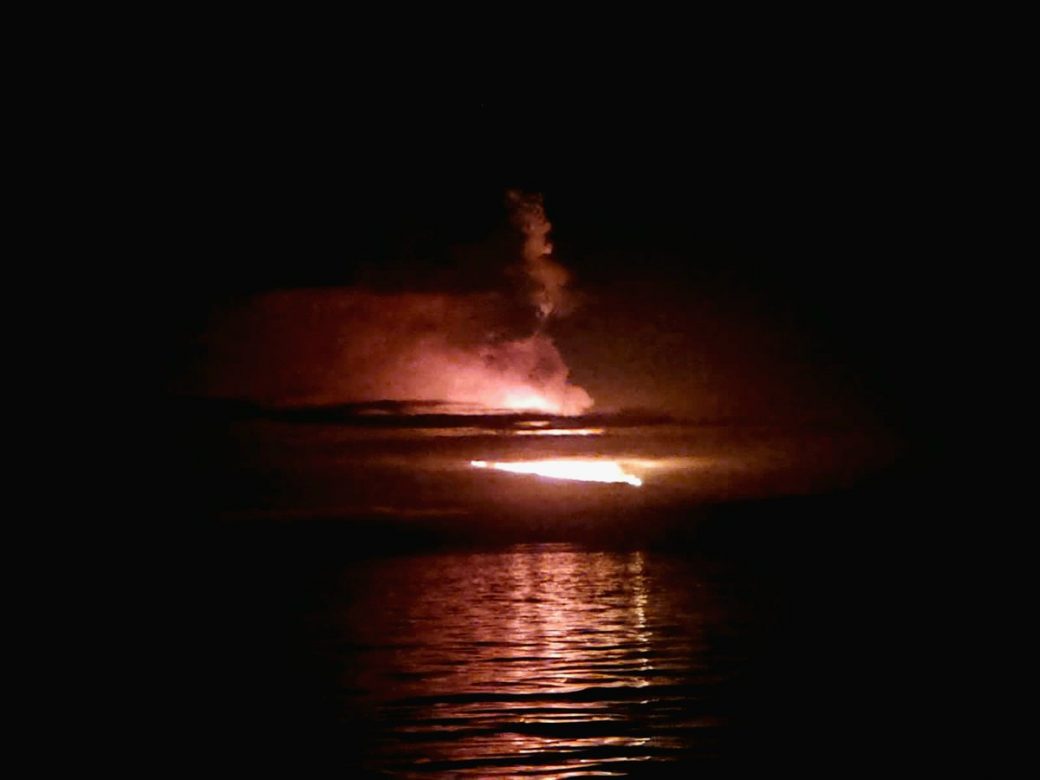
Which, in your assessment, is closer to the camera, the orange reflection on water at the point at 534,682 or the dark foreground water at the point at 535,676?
the orange reflection on water at the point at 534,682

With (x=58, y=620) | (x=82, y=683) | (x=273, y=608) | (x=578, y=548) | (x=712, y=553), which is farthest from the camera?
(x=578, y=548)

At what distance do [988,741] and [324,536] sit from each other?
14145 centimetres

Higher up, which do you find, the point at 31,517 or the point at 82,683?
the point at 31,517

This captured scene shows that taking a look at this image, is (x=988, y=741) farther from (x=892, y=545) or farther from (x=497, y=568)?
(x=892, y=545)

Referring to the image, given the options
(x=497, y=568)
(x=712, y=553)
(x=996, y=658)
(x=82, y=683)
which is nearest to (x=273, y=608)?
(x=82, y=683)

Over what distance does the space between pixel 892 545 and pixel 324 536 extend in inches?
2886

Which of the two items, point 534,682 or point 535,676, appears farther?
point 535,676

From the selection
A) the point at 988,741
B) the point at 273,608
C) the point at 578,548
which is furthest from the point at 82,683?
the point at 578,548

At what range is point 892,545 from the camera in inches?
4058

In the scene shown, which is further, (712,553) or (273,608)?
(712,553)

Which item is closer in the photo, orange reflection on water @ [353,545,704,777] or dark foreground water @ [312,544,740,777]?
orange reflection on water @ [353,545,704,777]

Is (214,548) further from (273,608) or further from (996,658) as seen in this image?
(996,658)

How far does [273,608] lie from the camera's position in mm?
55469

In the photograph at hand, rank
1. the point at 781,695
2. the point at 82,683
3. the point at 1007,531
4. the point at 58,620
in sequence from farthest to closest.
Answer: the point at 1007,531, the point at 58,620, the point at 82,683, the point at 781,695
